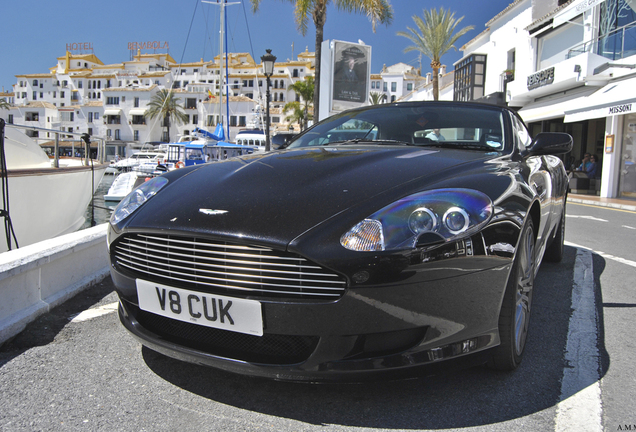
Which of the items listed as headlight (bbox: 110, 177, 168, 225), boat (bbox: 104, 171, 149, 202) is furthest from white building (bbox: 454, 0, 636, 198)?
boat (bbox: 104, 171, 149, 202)

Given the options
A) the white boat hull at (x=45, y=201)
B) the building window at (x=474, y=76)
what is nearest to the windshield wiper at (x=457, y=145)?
the white boat hull at (x=45, y=201)

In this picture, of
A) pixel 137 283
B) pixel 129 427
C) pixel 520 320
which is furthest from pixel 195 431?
pixel 520 320

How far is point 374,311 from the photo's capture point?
5.45ft

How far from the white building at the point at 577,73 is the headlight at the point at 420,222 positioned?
14.7m

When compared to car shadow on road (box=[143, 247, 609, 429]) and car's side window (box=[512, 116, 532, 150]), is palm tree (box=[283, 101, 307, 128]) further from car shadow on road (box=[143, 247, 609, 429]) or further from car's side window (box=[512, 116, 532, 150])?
car shadow on road (box=[143, 247, 609, 429])

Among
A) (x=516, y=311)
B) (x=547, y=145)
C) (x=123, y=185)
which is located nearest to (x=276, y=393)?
(x=516, y=311)

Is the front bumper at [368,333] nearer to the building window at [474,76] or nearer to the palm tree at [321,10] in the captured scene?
the palm tree at [321,10]

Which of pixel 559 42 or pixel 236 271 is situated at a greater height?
pixel 559 42

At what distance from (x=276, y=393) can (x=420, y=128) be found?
1.87 metres

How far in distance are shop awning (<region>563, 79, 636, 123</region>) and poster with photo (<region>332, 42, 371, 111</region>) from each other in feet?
27.1

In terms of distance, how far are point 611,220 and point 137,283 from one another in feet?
30.3

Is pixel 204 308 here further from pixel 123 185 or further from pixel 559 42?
pixel 559 42

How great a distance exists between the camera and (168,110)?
67375 millimetres

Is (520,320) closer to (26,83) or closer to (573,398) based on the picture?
(573,398)
